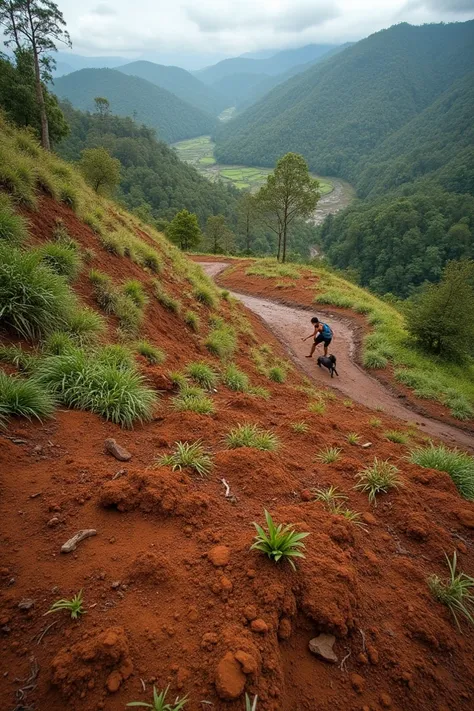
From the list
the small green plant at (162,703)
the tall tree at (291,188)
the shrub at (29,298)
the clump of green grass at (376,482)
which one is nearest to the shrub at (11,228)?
the shrub at (29,298)

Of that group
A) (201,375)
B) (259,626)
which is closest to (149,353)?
(201,375)

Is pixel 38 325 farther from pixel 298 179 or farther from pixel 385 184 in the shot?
pixel 385 184

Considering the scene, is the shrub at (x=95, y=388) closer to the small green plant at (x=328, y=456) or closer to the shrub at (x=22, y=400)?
the shrub at (x=22, y=400)

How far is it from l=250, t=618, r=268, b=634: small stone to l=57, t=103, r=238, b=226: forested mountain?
90130mm

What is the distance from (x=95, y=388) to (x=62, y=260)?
11.6 ft

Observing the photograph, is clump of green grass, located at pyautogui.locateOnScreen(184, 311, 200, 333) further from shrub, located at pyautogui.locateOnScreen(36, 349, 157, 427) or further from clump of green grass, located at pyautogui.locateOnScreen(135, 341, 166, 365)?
shrub, located at pyautogui.locateOnScreen(36, 349, 157, 427)

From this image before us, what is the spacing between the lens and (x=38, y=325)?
4711 mm

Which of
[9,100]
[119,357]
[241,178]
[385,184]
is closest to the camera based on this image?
[119,357]

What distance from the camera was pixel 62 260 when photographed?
643 cm

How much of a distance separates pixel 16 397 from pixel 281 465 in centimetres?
298

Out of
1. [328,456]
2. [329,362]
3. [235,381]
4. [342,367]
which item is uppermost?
[328,456]

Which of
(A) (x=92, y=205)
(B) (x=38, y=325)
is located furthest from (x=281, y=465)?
(A) (x=92, y=205)

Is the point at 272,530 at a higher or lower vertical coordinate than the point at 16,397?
lower

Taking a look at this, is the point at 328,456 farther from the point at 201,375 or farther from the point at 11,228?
the point at 11,228
